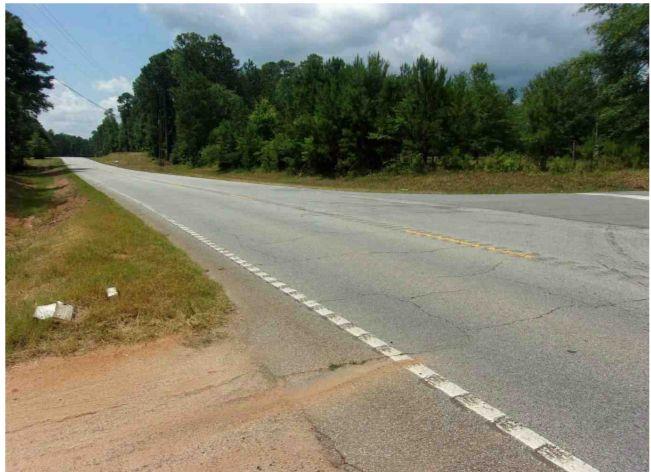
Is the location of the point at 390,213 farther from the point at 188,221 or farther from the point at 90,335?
the point at 90,335

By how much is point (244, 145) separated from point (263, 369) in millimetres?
51991

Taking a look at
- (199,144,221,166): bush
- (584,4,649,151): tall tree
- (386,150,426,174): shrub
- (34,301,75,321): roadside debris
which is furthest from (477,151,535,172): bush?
(199,144,221,166): bush

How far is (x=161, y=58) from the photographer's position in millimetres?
103938

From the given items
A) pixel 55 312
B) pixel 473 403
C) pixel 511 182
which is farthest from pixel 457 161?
pixel 473 403

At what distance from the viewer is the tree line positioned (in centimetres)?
3272

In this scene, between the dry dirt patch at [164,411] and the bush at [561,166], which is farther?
the bush at [561,166]

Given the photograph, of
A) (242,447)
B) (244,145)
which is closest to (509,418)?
(242,447)

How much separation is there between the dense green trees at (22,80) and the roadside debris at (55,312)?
44.6 m

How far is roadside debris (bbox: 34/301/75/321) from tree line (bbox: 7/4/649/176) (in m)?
30.0

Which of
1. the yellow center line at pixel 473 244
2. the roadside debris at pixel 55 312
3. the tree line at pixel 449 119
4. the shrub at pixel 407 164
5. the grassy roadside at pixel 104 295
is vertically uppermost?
the tree line at pixel 449 119

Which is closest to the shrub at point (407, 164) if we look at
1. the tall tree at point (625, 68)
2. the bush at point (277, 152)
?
the bush at point (277, 152)

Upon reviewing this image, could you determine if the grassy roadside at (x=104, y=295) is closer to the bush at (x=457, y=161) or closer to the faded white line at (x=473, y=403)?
the faded white line at (x=473, y=403)

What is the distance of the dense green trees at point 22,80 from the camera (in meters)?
46.0

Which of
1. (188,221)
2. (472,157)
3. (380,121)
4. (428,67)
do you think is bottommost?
(188,221)
